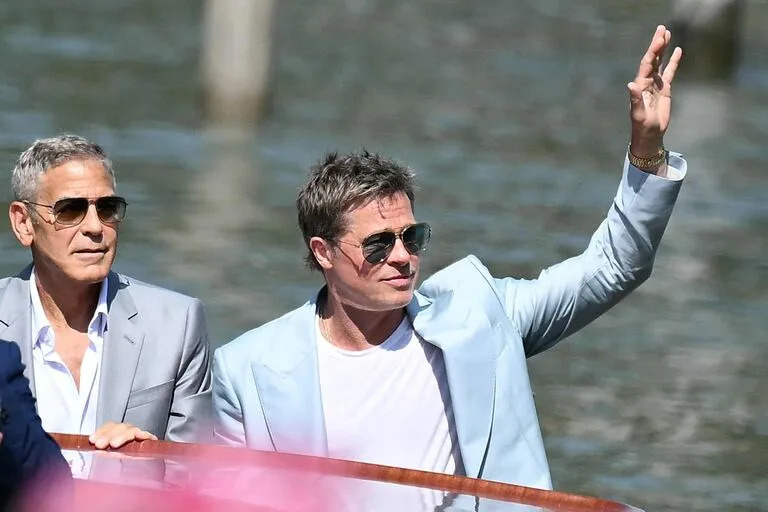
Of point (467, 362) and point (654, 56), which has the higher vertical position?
point (654, 56)

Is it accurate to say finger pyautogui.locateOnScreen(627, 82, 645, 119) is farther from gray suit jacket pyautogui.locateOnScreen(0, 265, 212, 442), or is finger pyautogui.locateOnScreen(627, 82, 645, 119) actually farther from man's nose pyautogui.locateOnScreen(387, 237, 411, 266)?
gray suit jacket pyautogui.locateOnScreen(0, 265, 212, 442)

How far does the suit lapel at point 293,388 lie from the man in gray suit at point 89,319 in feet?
0.68

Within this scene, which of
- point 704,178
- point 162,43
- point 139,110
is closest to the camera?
point 704,178

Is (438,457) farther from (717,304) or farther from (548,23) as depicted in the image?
(548,23)

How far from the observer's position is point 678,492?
23.4ft

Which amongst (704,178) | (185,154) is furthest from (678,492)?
(185,154)

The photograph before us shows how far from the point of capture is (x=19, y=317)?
4.13 m

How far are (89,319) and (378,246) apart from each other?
0.77 metres

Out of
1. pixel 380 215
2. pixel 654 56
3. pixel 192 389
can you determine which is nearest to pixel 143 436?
pixel 192 389

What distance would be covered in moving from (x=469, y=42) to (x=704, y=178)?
6502 mm

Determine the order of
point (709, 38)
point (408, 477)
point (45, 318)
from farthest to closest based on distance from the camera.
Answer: point (709, 38), point (45, 318), point (408, 477)

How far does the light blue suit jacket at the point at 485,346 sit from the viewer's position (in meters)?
3.81

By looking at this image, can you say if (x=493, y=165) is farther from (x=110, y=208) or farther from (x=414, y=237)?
(x=414, y=237)

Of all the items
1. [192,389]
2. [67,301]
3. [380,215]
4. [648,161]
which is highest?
[648,161]
